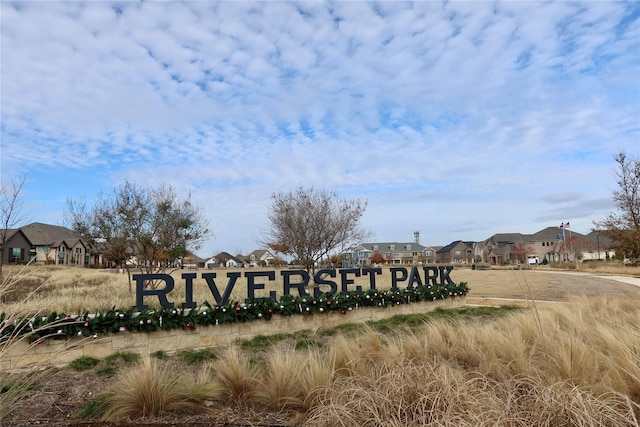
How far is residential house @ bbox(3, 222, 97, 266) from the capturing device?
47.6 metres

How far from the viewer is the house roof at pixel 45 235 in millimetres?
51162

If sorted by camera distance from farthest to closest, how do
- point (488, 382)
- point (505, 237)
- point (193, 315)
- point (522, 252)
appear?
1. point (505, 237)
2. point (522, 252)
3. point (193, 315)
4. point (488, 382)

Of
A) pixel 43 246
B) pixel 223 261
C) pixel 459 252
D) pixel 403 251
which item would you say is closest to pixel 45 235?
pixel 43 246

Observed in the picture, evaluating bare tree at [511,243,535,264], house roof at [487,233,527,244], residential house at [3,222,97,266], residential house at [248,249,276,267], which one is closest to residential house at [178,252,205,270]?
residential house at [248,249,276,267]

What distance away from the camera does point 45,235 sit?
5262 centimetres

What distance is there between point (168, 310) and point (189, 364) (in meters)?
1.41

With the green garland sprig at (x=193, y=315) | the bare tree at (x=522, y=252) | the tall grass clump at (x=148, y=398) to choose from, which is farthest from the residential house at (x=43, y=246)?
the bare tree at (x=522, y=252)

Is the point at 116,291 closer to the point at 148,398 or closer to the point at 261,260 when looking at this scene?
the point at 148,398

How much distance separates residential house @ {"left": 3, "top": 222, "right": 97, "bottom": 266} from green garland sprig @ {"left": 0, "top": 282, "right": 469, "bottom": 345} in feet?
144

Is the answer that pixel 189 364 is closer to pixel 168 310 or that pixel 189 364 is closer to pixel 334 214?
pixel 168 310

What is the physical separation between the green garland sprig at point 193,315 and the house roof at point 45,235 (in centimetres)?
4911

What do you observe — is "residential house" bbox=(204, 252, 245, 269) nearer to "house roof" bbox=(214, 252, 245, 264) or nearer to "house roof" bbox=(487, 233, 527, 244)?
"house roof" bbox=(214, 252, 245, 264)

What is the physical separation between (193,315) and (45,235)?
5428 cm

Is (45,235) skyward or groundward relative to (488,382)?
skyward
